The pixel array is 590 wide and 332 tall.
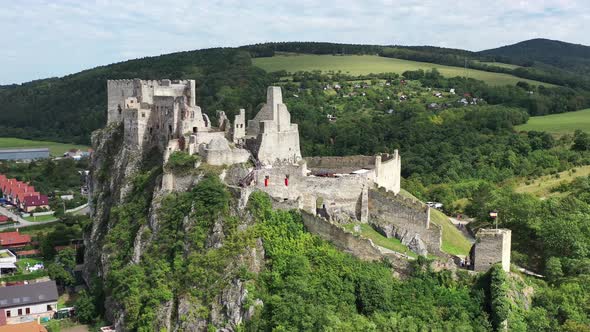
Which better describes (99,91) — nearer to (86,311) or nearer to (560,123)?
(560,123)

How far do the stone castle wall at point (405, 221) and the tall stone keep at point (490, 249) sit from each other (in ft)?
12.3

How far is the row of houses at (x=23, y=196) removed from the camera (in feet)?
316

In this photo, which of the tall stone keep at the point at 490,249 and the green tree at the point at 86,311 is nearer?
the tall stone keep at the point at 490,249

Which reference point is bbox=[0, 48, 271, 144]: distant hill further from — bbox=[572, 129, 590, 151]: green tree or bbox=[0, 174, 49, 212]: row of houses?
bbox=[572, 129, 590, 151]: green tree

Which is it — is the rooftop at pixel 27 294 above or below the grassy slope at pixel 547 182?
below

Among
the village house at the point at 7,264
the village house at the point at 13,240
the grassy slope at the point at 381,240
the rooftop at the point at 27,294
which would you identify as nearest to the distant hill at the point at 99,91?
the village house at the point at 13,240

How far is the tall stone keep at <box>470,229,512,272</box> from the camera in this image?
40.4 metres

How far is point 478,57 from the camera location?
626 feet

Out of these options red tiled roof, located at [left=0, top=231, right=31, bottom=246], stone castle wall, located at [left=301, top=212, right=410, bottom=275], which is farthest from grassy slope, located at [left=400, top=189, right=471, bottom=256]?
red tiled roof, located at [left=0, top=231, right=31, bottom=246]

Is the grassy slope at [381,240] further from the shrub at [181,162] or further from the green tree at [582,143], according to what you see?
the green tree at [582,143]

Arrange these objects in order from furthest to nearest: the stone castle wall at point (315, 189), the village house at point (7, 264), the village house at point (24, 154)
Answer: the village house at point (24, 154) < the village house at point (7, 264) < the stone castle wall at point (315, 189)

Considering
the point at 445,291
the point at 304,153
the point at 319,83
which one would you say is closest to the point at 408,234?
the point at 445,291

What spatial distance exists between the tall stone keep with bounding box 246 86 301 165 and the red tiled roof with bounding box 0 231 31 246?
3693cm

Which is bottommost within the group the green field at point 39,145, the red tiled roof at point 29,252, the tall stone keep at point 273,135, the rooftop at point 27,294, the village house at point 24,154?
the red tiled roof at point 29,252
